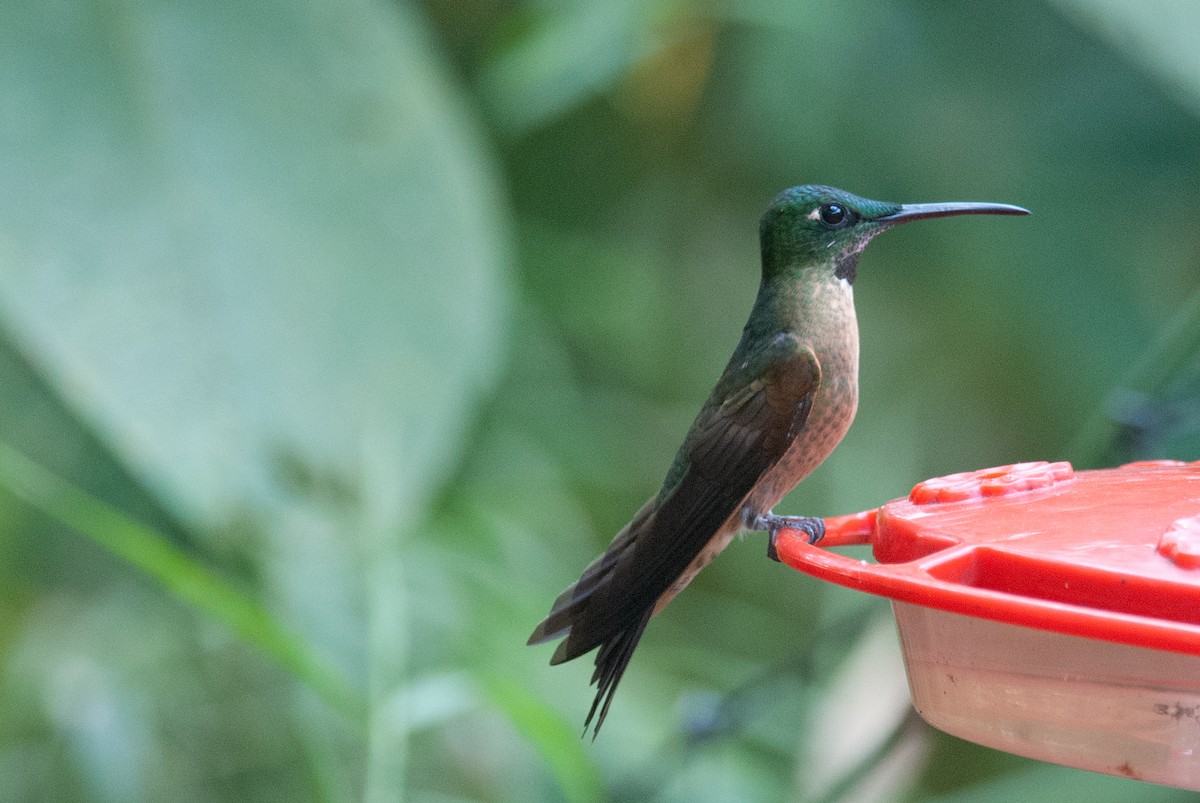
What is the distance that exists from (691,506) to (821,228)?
1.96 feet

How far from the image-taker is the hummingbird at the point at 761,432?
1.55 meters

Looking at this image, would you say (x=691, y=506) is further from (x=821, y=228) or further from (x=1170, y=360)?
(x=1170, y=360)

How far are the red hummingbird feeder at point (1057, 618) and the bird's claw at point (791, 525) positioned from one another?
190 millimetres

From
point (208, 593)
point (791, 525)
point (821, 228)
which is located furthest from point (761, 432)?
point (208, 593)

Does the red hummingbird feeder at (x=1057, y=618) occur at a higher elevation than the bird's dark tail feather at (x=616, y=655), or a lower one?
higher

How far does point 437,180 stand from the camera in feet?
7.90

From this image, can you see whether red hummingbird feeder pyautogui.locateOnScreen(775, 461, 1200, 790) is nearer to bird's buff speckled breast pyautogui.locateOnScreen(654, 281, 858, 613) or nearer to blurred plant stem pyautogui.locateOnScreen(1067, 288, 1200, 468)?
bird's buff speckled breast pyautogui.locateOnScreen(654, 281, 858, 613)

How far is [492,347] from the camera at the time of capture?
2.43 meters

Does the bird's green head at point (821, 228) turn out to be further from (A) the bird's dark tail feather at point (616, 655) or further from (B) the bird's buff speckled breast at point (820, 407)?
(A) the bird's dark tail feather at point (616, 655)

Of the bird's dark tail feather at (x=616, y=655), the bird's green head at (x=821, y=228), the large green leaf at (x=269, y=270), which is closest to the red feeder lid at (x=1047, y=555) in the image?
the bird's dark tail feather at (x=616, y=655)

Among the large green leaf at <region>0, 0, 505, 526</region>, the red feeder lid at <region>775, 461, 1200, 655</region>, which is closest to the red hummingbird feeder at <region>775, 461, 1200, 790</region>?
the red feeder lid at <region>775, 461, 1200, 655</region>

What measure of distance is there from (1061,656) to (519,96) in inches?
99.3

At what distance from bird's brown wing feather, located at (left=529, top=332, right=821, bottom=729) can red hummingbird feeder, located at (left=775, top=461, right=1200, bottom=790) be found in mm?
239

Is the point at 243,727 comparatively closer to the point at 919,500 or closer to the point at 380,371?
the point at 380,371
